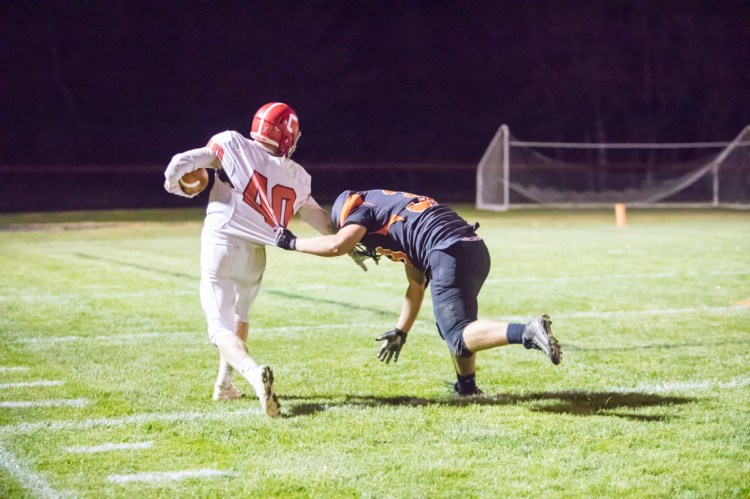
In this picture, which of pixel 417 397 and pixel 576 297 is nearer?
pixel 417 397

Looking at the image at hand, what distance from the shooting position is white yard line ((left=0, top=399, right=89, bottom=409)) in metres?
5.34

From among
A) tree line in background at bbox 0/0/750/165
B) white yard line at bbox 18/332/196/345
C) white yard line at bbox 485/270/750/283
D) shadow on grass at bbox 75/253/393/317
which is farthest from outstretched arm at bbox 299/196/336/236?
tree line in background at bbox 0/0/750/165

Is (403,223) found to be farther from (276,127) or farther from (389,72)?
(389,72)

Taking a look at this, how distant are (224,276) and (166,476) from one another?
159 centimetres

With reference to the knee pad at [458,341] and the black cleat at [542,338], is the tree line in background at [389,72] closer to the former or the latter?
the knee pad at [458,341]

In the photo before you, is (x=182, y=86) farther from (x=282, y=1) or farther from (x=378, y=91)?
(x=378, y=91)

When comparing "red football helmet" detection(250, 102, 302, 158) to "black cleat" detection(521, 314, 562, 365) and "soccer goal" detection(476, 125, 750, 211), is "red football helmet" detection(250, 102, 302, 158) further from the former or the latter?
"soccer goal" detection(476, 125, 750, 211)

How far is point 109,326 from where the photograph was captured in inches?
320

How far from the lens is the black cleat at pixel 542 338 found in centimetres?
479

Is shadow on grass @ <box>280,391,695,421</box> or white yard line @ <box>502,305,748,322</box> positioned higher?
shadow on grass @ <box>280,391,695,421</box>

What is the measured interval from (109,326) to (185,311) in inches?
36.8

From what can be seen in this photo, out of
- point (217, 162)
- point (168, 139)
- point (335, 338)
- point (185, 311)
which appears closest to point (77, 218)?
point (168, 139)

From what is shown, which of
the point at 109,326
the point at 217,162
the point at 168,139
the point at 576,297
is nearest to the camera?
the point at 217,162

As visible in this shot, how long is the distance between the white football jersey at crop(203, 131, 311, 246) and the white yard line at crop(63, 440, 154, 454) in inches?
51.3
